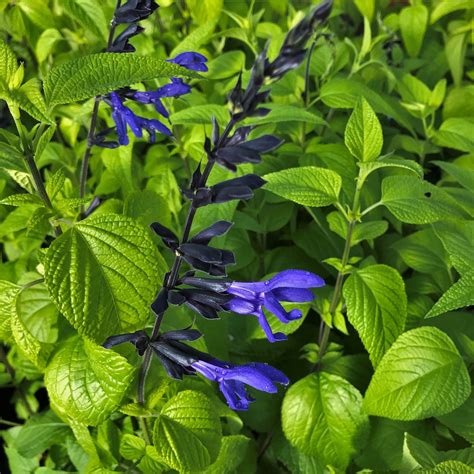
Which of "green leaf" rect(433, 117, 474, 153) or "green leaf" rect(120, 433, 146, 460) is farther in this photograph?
"green leaf" rect(433, 117, 474, 153)

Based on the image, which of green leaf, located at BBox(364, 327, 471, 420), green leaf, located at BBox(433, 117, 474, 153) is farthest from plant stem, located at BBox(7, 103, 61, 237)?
green leaf, located at BBox(433, 117, 474, 153)

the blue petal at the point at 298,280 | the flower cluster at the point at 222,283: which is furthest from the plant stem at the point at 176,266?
the blue petal at the point at 298,280

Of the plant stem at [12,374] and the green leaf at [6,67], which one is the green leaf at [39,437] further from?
the green leaf at [6,67]

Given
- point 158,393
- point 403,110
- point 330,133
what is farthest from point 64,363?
point 403,110

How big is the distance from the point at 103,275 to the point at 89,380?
156mm

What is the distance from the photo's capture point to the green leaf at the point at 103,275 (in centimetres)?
53

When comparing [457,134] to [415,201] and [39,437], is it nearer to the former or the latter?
[415,201]

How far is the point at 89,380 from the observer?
0.63m

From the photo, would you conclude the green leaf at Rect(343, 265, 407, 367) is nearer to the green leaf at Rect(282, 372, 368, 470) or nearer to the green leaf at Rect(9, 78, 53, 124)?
the green leaf at Rect(282, 372, 368, 470)

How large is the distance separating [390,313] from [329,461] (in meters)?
0.27

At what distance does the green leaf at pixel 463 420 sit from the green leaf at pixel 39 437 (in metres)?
0.63

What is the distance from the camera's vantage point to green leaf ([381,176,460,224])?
2.33ft

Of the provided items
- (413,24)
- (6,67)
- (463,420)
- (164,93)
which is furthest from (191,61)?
(413,24)

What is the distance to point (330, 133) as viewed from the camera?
44.1 inches
